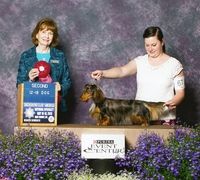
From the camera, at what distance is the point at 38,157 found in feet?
6.76

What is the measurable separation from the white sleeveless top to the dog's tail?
0.07 meters

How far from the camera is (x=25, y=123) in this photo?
2318 mm

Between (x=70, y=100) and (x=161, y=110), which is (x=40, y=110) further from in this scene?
(x=70, y=100)

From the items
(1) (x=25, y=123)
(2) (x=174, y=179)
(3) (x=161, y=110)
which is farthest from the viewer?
(3) (x=161, y=110)

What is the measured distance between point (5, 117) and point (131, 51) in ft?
2.64

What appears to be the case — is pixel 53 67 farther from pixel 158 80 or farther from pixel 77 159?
pixel 77 159

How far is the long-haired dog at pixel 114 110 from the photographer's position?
2428 mm

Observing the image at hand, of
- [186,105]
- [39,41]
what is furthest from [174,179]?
[186,105]

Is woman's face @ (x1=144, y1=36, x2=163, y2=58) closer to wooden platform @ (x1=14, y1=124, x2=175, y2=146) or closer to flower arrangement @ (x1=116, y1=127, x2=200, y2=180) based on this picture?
wooden platform @ (x1=14, y1=124, x2=175, y2=146)

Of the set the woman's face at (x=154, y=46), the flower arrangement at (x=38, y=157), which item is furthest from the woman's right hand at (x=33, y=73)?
the woman's face at (x=154, y=46)

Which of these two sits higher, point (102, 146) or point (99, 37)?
point (99, 37)

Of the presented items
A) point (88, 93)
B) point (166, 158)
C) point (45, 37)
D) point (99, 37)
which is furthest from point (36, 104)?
point (99, 37)

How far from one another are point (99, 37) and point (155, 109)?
0.82 m

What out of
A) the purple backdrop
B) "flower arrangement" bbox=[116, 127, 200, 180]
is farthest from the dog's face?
the purple backdrop
